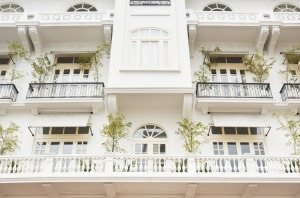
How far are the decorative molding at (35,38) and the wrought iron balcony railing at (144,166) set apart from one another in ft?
18.4

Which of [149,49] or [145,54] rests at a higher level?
[149,49]

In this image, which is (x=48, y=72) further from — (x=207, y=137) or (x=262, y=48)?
(x=262, y=48)

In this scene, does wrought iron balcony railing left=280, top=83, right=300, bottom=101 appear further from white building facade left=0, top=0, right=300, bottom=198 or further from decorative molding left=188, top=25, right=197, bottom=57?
decorative molding left=188, top=25, right=197, bottom=57

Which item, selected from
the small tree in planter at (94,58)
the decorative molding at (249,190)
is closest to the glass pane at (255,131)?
the decorative molding at (249,190)

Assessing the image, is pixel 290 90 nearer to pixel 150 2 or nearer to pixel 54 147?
pixel 150 2

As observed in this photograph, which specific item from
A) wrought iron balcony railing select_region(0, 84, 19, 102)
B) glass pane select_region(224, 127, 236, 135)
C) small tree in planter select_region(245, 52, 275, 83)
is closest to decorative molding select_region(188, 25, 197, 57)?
small tree in planter select_region(245, 52, 275, 83)

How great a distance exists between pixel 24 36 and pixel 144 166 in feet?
25.3

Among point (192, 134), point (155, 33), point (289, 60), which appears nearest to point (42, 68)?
point (155, 33)

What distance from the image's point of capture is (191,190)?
9.98 metres

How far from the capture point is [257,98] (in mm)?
12781

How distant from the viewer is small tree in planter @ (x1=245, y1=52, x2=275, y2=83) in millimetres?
13711

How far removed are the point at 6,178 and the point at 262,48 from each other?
1082cm

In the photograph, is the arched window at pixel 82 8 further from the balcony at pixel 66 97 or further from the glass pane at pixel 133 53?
the balcony at pixel 66 97

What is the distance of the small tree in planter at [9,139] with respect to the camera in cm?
1205
